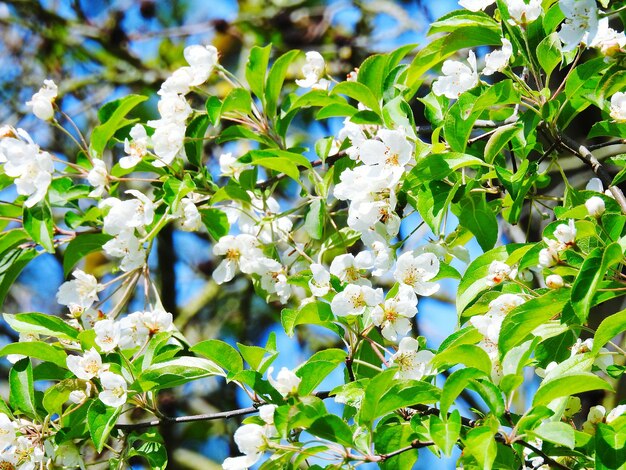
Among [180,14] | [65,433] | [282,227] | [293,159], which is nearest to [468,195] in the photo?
[293,159]

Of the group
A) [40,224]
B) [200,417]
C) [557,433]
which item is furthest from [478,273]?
[40,224]

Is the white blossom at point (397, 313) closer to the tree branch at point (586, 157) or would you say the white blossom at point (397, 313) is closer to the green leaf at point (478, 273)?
the green leaf at point (478, 273)

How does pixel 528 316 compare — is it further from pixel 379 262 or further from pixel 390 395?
pixel 379 262

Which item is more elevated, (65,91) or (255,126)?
(255,126)

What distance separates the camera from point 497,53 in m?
1.39

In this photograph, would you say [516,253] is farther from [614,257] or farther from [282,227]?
[282,227]

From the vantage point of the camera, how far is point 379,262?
1467 millimetres

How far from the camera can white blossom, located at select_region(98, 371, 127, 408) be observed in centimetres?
132

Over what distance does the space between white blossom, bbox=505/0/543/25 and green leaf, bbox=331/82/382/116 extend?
0.28 m

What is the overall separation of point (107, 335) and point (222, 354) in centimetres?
22

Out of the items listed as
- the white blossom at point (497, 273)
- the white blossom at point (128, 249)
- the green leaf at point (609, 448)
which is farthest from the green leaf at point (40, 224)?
the green leaf at point (609, 448)

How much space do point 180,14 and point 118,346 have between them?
3475mm

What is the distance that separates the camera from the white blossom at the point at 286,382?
4.04 ft

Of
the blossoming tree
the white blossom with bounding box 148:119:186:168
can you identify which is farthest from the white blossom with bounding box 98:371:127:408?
the white blossom with bounding box 148:119:186:168
